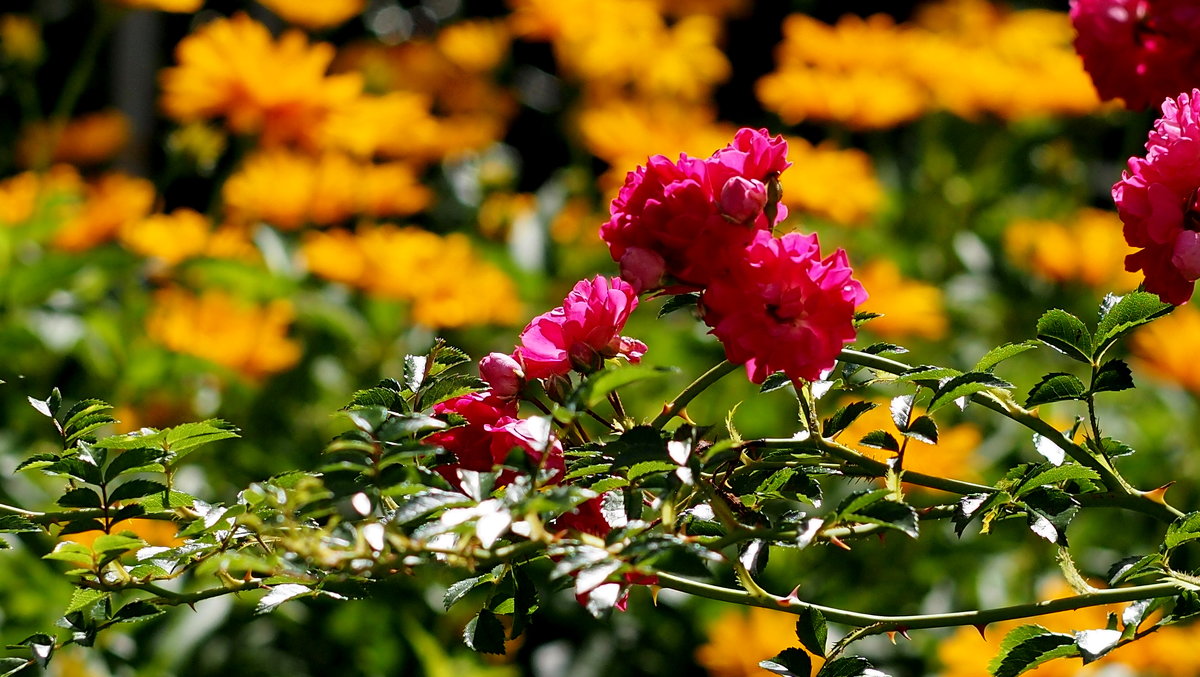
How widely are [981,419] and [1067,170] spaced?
1.73 ft

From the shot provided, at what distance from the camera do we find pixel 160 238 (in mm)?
1834

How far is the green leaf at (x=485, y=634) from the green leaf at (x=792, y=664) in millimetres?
104

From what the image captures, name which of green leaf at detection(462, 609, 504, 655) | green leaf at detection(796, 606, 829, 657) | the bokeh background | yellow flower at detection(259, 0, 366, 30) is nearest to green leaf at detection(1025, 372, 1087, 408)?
green leaf at detection(796, 606, 829, 657)

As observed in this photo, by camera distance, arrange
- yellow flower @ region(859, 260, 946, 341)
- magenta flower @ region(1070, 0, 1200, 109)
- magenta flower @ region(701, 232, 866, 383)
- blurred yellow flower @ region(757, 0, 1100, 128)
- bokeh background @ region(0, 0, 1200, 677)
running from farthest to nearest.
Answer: blurred yellow flower @ region(757, 0, 1100, 128) → yellow flower @ region(859, 260, 946, 341) → bokeh background @ region(0, 0, 1200, 677) → magenta flower @ region(1070, 0, 1200, 109) → magenta flower @ region(701, 232, 866, 383)

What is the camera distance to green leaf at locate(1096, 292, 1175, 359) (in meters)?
0.56

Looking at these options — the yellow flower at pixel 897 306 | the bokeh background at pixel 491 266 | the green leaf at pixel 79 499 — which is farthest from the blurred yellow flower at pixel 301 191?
the green leaf at pixel 79 499

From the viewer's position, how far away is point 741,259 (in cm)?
54

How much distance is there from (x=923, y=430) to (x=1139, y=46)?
0.35 metres

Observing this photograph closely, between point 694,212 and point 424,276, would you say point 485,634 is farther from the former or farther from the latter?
point 424,276

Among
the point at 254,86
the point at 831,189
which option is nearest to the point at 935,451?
the point at 831,189

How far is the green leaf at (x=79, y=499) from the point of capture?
542 mm

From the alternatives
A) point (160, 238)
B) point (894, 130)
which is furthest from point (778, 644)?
point (894, 130)

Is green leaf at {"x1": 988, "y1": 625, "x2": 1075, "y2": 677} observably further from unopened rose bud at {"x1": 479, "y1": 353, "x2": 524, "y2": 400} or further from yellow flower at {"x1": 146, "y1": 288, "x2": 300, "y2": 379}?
yellow flower at {"x1": 146, "y1": 288, "x2": 300, "y2": 379}

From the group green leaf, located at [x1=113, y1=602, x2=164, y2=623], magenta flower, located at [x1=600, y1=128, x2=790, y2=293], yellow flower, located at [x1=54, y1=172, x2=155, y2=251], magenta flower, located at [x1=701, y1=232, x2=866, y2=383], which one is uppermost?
magenta flower, located at [x1=600, y1=128, x2=790, y2=293]
